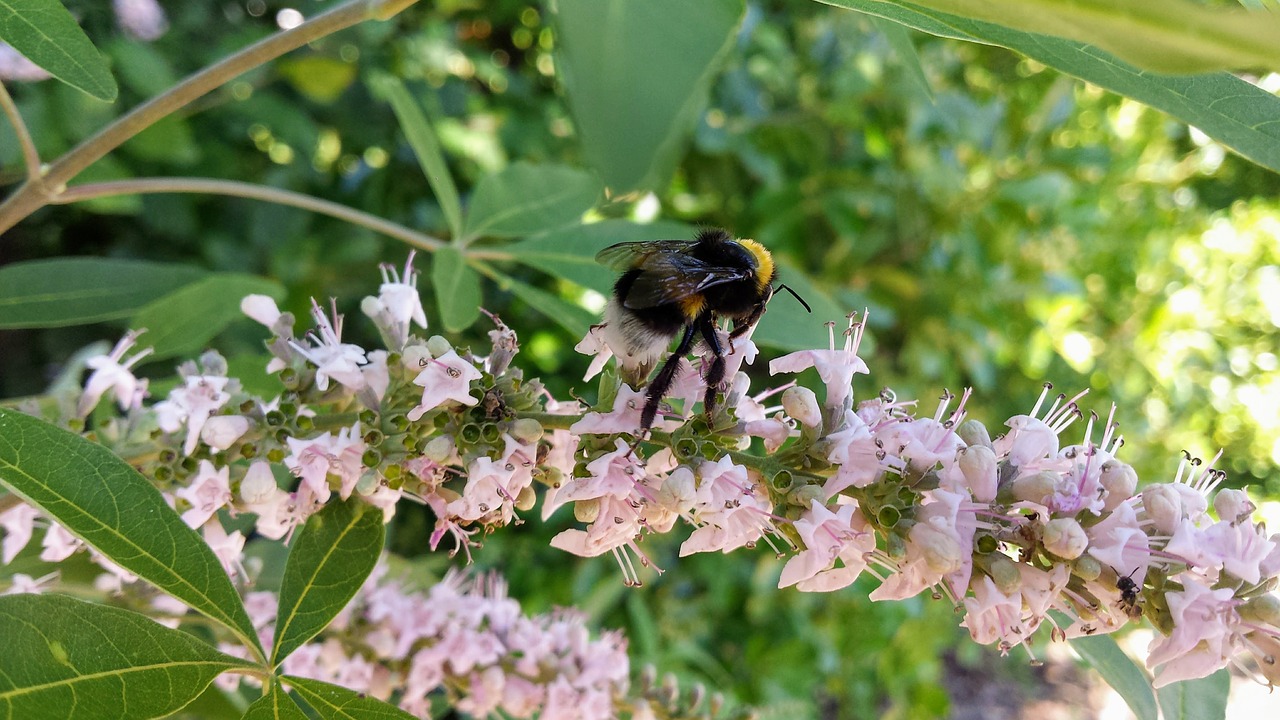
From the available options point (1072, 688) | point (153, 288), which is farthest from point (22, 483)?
point (1072, 688)

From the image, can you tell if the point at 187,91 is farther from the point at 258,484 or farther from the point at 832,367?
the point at 832,367

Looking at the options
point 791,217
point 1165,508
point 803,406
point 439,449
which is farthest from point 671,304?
point 791,217

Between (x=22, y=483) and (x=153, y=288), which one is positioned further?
(x=153, y=288)

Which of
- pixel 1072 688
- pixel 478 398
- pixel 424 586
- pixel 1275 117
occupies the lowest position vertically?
pixel 1072 688

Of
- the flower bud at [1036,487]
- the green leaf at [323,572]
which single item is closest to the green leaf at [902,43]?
the flower bud at [1036,487]

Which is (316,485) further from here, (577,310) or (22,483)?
(577,310)

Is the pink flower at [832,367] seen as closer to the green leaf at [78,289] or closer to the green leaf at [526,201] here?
the green leaf at [526,201]

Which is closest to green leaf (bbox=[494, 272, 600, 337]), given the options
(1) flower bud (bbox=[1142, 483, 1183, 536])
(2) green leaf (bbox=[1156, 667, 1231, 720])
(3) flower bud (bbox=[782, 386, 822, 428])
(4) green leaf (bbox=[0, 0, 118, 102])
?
(3) flower bud (bbox=[782, 386, 822, 428])
